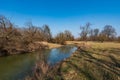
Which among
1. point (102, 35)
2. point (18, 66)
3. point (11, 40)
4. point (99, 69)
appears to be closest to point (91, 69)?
point (99, 69)

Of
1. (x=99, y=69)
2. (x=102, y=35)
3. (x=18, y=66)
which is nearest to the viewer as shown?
(x=99, y=69)

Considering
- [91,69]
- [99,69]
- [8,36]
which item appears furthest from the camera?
[8,36]

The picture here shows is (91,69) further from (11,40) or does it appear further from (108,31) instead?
(108,31)

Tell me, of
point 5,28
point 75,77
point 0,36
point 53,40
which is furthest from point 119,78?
point 53,40

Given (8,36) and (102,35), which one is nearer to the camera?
(8,36)

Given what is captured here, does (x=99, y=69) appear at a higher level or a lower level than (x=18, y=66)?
higher

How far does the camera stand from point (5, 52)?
27.6m

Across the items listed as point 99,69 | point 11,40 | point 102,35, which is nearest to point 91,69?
point 99,69

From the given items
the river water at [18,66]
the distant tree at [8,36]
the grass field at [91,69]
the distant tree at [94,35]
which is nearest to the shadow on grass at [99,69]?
Result: the grass field at [91,69]

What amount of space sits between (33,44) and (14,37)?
8061 millimetres

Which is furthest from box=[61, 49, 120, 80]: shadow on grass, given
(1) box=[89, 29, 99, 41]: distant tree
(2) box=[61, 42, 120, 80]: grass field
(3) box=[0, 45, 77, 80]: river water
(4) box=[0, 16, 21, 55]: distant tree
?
(1) box=[89, 29, 99, 41]: distant tree

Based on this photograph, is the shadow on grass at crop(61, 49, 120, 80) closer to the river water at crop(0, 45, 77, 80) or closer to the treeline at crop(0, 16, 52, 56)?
the river water at crop(0, 45, 77, 80)

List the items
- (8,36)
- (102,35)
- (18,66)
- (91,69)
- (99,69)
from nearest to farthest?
(99,69)
(91,69)
(18,66)
(8,36)
(102,35)

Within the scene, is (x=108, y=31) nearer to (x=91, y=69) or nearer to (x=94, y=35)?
(x=94, y=35)
